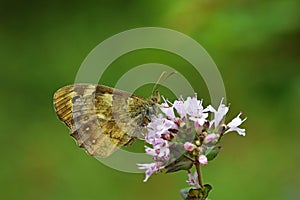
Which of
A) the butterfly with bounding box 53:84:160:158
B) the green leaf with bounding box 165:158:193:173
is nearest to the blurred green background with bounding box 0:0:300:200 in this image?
the butterfly with bounding box 53:84:160:158

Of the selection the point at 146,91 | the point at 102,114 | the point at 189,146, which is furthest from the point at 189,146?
the point at 146,91

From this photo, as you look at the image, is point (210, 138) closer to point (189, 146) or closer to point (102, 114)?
point (189, 146)

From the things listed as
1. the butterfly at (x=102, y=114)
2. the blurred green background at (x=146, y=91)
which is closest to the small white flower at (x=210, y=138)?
the butterfly at (x=102, y=114)

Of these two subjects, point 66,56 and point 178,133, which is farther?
point 66,56

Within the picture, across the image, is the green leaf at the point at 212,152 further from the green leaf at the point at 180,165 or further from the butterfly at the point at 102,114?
the butterfly at the point at 102,114
